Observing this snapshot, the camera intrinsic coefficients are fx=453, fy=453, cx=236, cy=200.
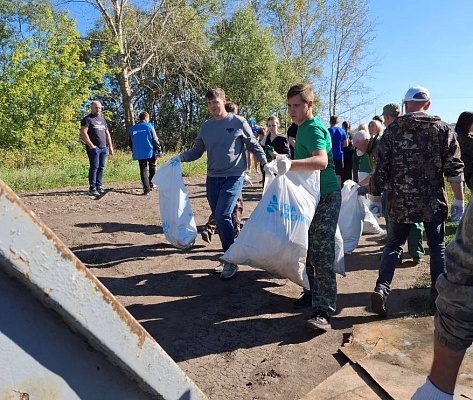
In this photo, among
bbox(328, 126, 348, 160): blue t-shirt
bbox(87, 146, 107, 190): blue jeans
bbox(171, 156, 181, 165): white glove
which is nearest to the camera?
bbox(171, 156, 181, 165): white glove

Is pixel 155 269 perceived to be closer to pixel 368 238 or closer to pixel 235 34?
pixel 368 238

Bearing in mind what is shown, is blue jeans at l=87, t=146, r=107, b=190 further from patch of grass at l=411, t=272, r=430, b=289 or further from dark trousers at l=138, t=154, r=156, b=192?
patch of grass at l=411, t=272, r=430, b=289

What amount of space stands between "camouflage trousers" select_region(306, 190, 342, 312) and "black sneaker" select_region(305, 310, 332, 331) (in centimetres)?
4

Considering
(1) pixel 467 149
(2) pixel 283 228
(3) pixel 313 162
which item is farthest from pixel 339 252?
(1) pixel 467 149

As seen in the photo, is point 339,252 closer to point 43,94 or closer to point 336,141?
point 336,141

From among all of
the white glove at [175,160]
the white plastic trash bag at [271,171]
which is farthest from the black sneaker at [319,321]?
the white glove at [175,160]

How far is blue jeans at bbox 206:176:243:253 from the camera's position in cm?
431

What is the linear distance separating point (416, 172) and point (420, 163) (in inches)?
2.8

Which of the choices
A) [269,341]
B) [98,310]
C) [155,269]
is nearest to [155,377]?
[98,310]

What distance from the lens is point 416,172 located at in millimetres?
3393

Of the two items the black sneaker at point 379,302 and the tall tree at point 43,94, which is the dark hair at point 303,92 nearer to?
the black sneaker at point 379,302

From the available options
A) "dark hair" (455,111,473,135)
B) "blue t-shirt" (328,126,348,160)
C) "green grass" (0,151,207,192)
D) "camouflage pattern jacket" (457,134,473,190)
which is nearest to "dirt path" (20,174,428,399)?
"camouflage pattern jacket" (457,134,473,190)

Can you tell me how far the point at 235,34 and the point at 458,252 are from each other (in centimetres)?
2718

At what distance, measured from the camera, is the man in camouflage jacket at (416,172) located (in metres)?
3.34
